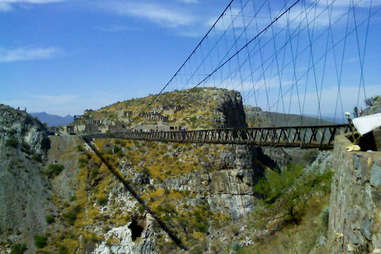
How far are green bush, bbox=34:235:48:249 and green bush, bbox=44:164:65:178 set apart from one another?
38.5ft

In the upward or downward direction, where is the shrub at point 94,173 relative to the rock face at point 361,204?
downward

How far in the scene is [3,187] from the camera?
42.5 m

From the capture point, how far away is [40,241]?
3659 cm

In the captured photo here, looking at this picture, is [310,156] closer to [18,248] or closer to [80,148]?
[80,148]

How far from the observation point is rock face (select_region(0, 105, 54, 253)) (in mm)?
38156

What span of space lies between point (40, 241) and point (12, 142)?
18891 millimetres

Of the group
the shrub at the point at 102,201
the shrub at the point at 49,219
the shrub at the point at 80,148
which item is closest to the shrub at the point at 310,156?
the shrub at the point at 102,201

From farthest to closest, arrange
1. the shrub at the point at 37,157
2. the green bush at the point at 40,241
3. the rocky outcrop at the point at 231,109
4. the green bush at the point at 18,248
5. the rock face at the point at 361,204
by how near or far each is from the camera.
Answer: the rocky outcrop at the point at 231,109, the shrub at the point at 37,157, the green bush at the point at 40,241, the green bush at the point at 18,248, the rock face at the point at 361,204

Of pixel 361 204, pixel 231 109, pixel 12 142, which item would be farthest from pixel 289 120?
pixel 12 142

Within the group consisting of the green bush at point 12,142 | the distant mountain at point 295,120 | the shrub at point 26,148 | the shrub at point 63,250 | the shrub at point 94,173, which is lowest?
the shrub at point 63,250

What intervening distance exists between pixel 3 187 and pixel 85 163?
1116cm

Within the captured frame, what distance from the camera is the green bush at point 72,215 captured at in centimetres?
4051

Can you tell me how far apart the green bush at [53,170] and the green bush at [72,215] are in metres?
7.79

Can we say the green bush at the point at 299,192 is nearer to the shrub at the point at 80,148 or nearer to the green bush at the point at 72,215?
the green bush at the point at 72,215
